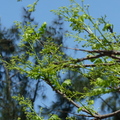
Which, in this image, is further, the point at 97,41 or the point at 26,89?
the point at 26,89

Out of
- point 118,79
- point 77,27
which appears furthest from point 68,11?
point 118,79

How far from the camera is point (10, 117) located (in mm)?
10594

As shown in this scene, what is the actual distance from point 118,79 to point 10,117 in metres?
7.64

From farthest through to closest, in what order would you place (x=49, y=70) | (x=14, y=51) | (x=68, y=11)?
(x=14, y=51)
(x=68, y=11)
(x=49, y=70)

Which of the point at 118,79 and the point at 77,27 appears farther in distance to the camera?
the point at 77,27

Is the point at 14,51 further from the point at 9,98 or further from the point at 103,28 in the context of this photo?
the point at 103,28

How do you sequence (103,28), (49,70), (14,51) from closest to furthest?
(49,70)
(103,28)
(14,51)

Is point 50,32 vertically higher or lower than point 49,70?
higher

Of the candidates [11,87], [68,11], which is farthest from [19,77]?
[68,11]

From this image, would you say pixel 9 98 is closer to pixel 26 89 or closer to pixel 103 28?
pixel 26 89

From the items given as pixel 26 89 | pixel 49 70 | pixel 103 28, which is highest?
pixel 26 89

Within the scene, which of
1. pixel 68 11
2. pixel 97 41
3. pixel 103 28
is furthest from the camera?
pixel 68 11

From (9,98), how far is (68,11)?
7.34m

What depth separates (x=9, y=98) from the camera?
35.4 ft
